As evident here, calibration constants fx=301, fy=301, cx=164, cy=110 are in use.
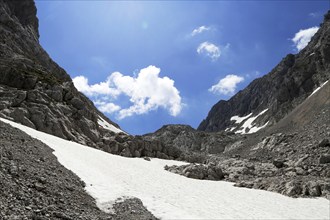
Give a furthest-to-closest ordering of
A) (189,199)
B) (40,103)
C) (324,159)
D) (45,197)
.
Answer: (40,103), (324,159), (189,199), (45,197)

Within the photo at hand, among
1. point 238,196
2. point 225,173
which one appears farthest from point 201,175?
point 238,196

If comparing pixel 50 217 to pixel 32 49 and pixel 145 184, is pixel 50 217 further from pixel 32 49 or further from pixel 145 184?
pixel 32 49

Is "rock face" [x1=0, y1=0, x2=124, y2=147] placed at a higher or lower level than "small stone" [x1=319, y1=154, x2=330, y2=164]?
higher

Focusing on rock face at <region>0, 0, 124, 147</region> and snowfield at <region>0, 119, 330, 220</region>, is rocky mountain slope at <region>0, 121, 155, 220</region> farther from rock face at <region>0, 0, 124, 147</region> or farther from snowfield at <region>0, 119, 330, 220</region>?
rock face at <region>0, 0, 124, 147</region>

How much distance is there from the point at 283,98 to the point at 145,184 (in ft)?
463

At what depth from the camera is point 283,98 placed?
152 m

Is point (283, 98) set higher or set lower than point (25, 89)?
higher

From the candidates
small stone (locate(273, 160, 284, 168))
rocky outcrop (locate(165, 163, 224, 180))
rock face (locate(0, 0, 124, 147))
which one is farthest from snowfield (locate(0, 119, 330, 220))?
rock face (locate(0, 0, 124, 147))

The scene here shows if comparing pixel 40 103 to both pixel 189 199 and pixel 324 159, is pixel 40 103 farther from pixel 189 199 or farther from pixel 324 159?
pixel 324 159

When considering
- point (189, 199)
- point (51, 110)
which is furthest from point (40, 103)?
point (189, 199)

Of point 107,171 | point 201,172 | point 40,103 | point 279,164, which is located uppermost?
point 40,103

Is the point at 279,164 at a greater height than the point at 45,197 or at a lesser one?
greater

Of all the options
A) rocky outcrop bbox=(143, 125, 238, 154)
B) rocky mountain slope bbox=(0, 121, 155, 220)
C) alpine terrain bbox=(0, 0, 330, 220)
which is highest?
rocky outcrop bbox=(143, 125, 238, 154)

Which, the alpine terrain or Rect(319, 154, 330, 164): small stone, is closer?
the alpine terrain
